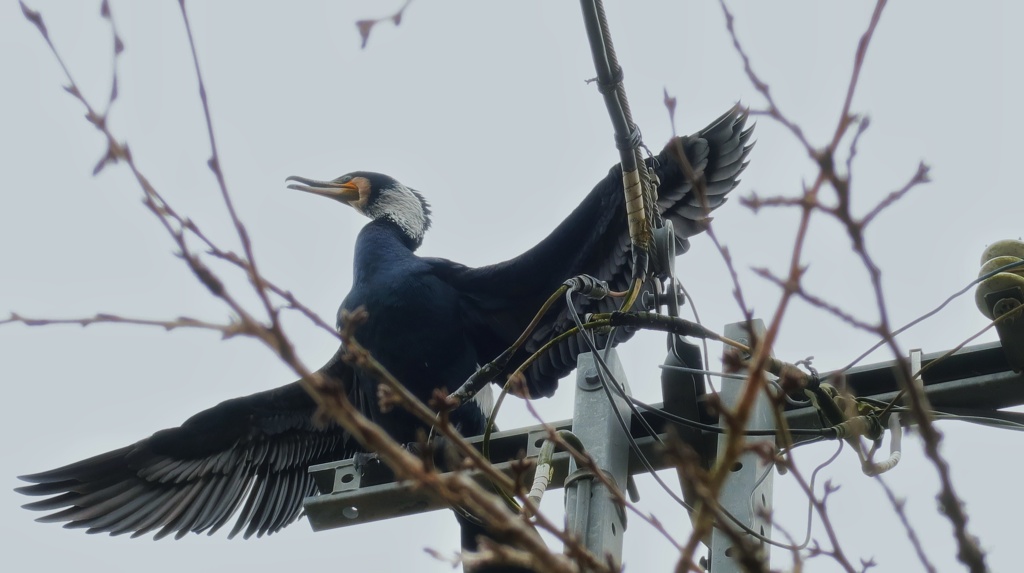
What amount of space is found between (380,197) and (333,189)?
33 centimetres

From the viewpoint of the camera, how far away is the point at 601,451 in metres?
2.92

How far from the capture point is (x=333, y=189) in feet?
23.0

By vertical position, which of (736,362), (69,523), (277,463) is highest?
(277,463)

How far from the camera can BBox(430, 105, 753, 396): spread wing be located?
4.82 meters

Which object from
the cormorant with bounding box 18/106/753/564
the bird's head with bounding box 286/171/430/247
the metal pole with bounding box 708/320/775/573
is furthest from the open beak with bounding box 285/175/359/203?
the metal pole with bounding box 708/320/775/573

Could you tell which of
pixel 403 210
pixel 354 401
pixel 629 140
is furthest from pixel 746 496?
pixel 403 210

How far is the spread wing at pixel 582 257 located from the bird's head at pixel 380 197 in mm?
1008

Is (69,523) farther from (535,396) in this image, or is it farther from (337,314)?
(535,396)

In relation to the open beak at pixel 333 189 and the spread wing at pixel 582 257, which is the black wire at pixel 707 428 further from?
the open beak at pixel 333 189

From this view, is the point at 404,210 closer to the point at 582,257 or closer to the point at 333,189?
the point at 333,189

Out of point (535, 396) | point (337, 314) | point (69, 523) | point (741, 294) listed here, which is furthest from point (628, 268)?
point (741, 294)

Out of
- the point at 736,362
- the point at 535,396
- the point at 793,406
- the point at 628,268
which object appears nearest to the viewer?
the point at 736,362

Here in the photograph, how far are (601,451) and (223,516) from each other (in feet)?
10.0

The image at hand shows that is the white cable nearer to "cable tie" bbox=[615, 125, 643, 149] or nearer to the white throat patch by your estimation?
"cable tie" bbox=[615, 125, 643, 149]
